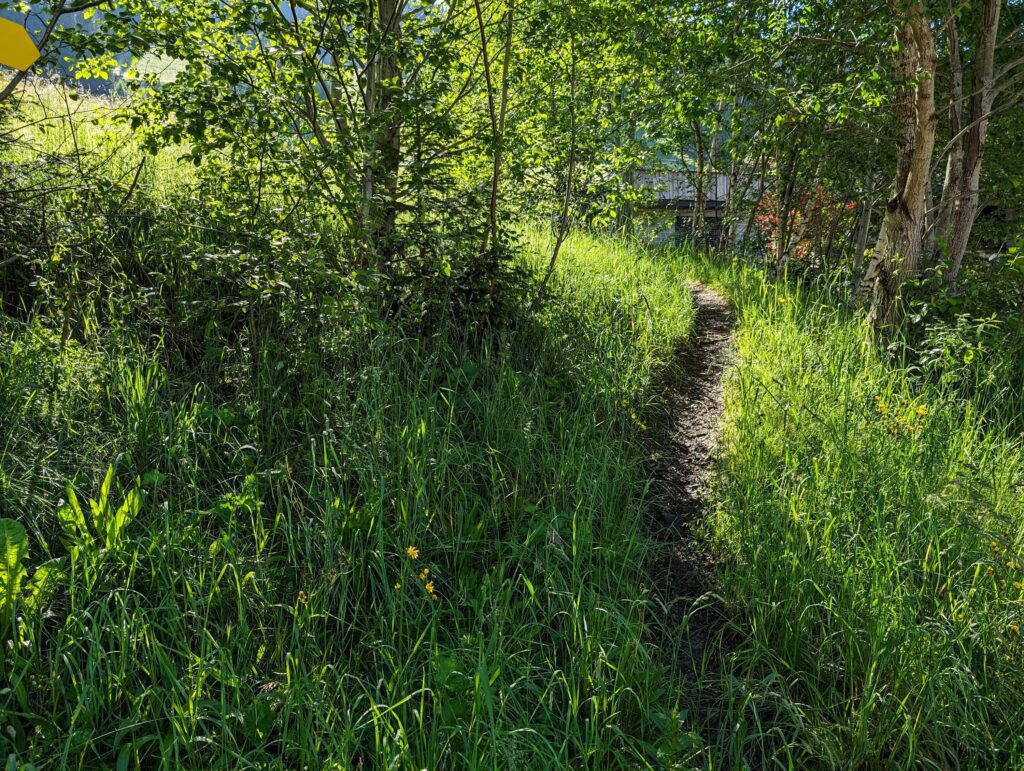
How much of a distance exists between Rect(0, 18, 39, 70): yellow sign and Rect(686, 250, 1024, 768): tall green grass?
247 cm

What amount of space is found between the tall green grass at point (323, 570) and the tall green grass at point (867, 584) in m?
0.43

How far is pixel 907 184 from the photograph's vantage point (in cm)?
544

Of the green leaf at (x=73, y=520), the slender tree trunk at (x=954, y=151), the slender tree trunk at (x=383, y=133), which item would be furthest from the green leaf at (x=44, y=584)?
the slender tree trunk at (x=954, y=151)

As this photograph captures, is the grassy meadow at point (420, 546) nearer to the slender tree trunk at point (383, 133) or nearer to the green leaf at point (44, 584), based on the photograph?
the green leaf at point (44, 584)

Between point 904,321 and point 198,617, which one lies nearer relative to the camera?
point 198,617

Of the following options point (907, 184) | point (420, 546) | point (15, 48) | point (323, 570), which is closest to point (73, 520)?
point (323, 570)

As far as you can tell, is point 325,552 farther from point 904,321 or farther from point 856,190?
point 856,190

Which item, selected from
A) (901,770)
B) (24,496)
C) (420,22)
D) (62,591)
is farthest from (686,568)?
(420,22)

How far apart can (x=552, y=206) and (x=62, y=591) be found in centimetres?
552

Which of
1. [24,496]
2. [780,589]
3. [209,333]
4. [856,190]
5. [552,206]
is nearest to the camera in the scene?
[24,496]

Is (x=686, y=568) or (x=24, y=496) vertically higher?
(x=24, y=496)

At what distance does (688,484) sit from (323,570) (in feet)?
7.25

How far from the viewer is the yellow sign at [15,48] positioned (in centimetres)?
124

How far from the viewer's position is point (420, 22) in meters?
4.26
